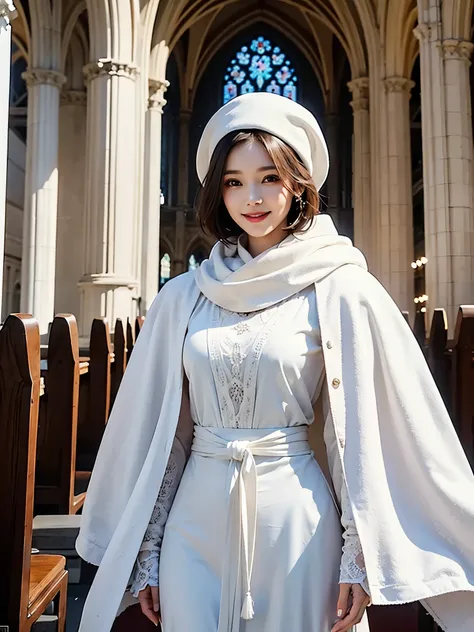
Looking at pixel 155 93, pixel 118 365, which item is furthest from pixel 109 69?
pixel 118 365

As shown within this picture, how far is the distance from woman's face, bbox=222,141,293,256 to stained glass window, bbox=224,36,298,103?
21.0 m

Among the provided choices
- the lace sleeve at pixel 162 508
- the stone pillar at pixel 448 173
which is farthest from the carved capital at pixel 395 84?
the lace sleeve at pixel 162 508

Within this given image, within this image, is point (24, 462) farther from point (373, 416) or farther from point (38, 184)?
point (38, 184)

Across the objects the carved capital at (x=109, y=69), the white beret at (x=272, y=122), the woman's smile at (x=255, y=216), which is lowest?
the woman's smile at (x=255, y=216)

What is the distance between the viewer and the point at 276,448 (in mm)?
1185

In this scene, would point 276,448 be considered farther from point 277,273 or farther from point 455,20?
point 455,20

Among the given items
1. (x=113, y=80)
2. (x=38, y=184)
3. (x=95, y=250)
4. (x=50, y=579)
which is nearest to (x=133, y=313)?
A: (x=95, y=250)

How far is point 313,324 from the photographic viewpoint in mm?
1221

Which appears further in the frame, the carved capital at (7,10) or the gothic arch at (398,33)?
→ the gothic arch at (398,33)

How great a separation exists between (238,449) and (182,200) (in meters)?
20.2

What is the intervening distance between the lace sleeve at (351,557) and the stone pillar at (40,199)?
939 cm

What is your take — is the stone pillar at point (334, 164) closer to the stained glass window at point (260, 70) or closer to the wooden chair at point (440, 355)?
the stained glass window at point (260, 70)

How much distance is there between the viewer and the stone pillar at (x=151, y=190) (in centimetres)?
1180

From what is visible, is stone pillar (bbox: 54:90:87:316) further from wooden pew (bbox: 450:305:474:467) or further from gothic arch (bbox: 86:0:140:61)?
wooden pew (bbox: 450:305:474:467)
